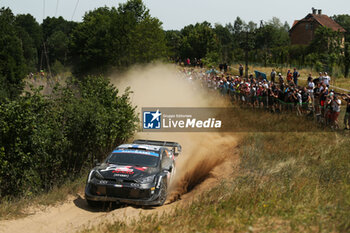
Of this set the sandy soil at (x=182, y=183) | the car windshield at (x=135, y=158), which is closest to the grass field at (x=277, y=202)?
the sandy soil at (x=182, y=183)

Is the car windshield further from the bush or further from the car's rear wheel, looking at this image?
the bush

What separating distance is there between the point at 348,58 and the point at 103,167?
31.8 m

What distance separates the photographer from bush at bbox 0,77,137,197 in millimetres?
11305

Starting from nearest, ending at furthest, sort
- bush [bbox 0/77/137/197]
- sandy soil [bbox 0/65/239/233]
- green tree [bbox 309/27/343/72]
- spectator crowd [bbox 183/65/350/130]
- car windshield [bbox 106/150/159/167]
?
sandy soil [bbox 0/65/239/233], car windshield [bbox 106/150/159/167], bush [bbox 0/77/137/197], spectator crowd [bbox 183/65/350/130], green tree [bbox 309/27/343/72]

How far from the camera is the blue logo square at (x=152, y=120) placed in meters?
21.5

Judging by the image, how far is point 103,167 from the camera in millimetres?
10820

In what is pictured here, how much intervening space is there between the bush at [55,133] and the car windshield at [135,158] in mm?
2322

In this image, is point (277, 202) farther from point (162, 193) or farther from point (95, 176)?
point (95, 176)

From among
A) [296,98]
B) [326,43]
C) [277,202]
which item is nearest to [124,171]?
[277,202]

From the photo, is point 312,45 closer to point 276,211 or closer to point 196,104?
point 196,104

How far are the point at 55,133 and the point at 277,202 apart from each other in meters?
7.79

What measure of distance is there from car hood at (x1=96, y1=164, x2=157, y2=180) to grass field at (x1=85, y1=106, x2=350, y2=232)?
1429 mm

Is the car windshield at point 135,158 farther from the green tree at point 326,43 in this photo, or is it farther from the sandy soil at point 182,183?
the green tree at point 326,43

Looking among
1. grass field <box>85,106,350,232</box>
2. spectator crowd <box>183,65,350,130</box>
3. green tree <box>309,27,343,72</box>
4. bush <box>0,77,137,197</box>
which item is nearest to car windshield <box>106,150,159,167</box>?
grass field <box>85,106,350,232</box>
